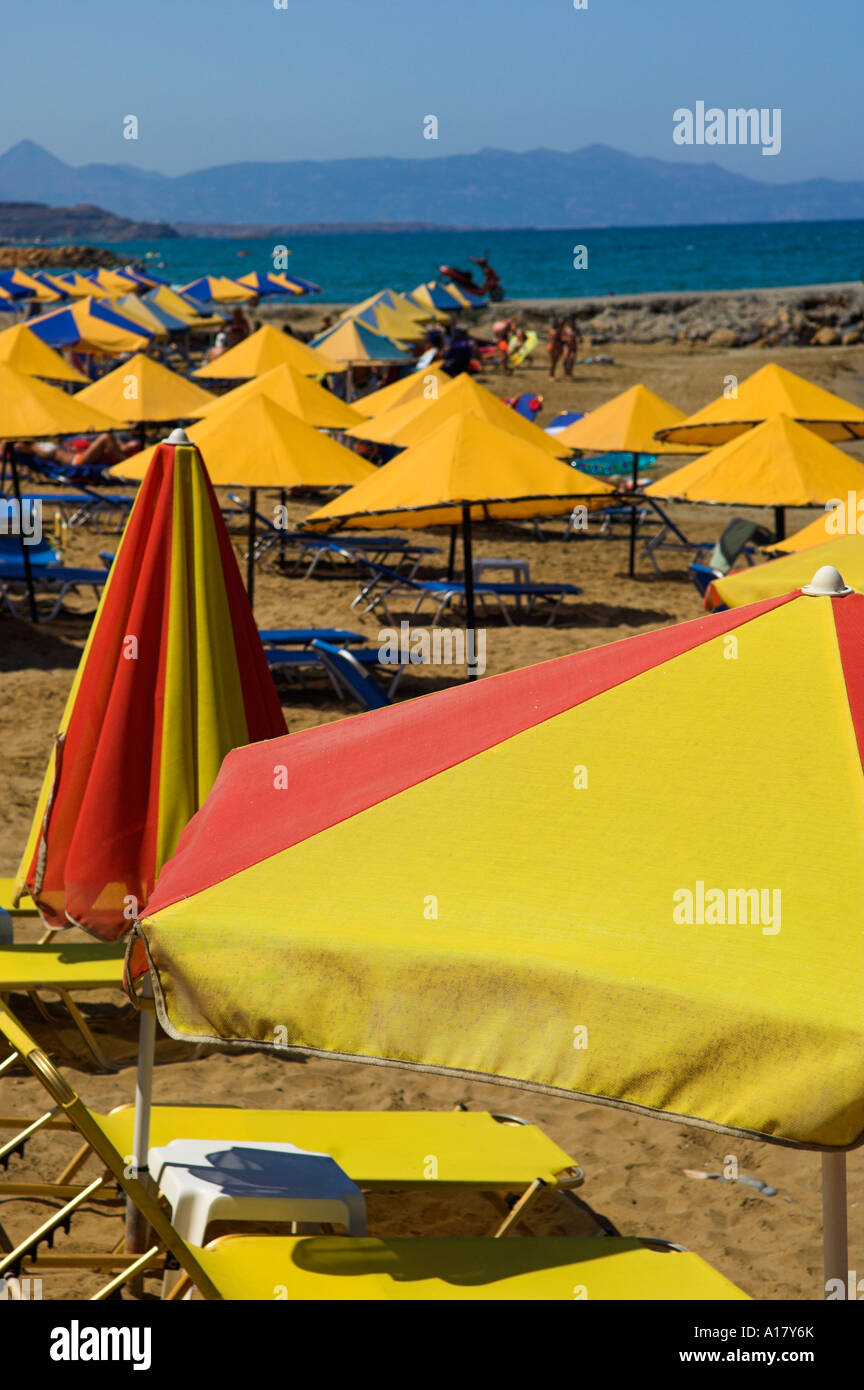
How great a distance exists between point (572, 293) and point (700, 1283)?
74.1 m

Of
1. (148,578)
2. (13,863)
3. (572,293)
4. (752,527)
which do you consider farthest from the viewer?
(572,293)

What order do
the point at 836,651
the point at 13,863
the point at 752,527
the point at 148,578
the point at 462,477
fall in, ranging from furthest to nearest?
the point at 752,527 → the point at 462,477 → the point at 13,863 → the point at 148,578 → the point at 836,651

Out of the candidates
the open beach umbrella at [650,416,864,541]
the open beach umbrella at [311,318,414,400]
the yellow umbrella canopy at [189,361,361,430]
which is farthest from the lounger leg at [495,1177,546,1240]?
the open beach umbrella at [311,318,414,400]

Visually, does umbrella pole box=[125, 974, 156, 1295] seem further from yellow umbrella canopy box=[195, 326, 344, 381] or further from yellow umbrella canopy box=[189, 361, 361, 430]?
yellow umbrella canopy box=[195, 326, 344, 381]

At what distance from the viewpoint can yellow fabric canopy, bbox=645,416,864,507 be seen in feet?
35.2

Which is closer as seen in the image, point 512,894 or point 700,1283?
point 512,894

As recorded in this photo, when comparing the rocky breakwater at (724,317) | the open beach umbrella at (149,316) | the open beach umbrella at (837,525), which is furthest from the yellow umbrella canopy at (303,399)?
the rocky breakwater at (724,317)

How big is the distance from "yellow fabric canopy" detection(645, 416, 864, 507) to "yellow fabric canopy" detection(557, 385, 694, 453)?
4.29 meters

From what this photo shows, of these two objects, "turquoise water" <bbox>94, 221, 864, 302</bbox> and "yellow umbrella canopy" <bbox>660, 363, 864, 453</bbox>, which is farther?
"turquoise water" <bbox>94, 221, 864, 302</bbox>

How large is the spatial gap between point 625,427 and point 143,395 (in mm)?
5721

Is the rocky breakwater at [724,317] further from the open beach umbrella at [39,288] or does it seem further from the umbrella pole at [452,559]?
the umbrella pole at [452,559]

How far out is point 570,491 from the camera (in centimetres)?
1032
